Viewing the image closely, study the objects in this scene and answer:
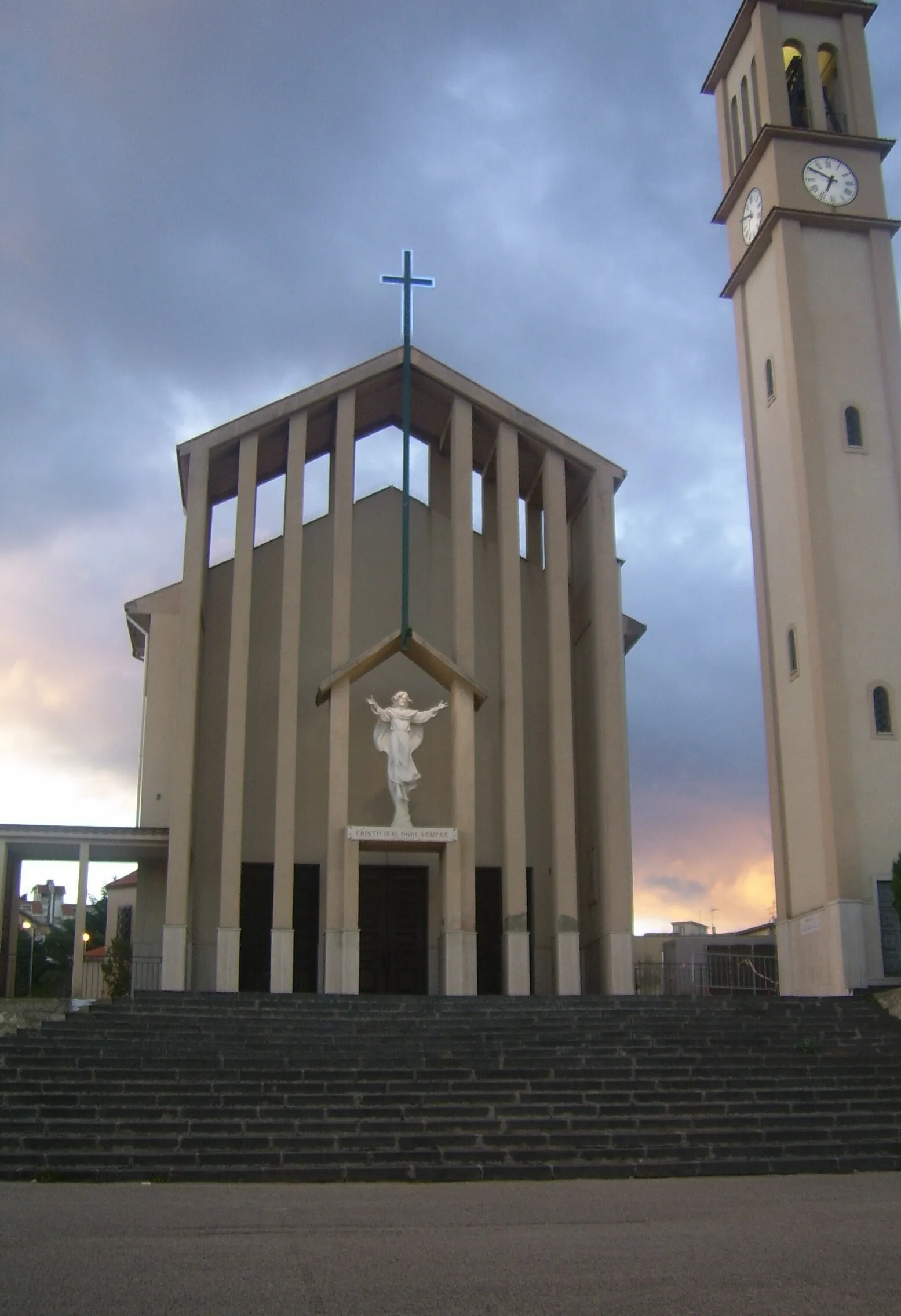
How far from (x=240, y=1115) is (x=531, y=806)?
11.3 m

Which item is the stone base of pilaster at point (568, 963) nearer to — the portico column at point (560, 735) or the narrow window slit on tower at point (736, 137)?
the portico column at point (560, 735)

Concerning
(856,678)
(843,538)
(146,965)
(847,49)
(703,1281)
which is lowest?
(703,1281)

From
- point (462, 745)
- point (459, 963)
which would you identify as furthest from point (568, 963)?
point (462, 745)

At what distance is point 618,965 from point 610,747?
11.4 feet

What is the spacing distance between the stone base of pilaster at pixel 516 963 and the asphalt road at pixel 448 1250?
29.9ft

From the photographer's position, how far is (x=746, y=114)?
27141mm

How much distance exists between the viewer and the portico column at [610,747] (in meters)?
22.3

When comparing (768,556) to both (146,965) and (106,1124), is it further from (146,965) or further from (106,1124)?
(106,1124)

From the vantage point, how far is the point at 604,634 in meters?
23.9

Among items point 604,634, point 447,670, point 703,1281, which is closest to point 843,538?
point 604,634

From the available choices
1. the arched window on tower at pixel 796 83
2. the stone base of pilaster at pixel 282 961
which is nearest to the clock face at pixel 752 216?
the arched window on tower at pixel 796 83

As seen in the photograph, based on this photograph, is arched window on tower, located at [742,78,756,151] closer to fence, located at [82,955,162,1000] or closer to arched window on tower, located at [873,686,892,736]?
arched window on tower, located at [873,686,892,736]

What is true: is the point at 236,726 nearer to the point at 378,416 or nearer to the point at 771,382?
the point at 378,416

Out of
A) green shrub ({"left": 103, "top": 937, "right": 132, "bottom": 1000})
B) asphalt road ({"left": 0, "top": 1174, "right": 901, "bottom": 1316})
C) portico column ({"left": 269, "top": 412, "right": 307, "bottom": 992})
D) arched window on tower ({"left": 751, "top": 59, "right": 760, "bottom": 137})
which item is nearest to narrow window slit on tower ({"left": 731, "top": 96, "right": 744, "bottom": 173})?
arched window on tower ({"left": 751, "top": 59, "right": 760, "bottom": 137})
